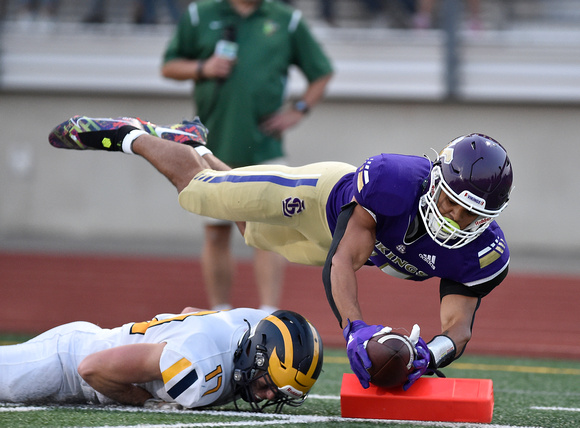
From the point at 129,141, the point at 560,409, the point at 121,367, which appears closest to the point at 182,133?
the point at 129,141

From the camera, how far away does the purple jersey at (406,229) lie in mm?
3541

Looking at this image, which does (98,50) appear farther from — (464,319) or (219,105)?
(464,319)

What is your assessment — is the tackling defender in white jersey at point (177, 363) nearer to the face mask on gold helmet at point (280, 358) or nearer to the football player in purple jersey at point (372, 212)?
the face mask on gold helmet at point (280, 358)

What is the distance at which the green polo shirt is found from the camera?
5.67 meters

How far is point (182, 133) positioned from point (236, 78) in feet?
3.52

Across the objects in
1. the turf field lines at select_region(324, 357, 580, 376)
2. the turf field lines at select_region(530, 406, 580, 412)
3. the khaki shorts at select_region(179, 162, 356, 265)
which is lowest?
the turf field lines at select_region(324, 357, 580, 376)

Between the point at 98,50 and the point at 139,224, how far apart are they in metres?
2.32

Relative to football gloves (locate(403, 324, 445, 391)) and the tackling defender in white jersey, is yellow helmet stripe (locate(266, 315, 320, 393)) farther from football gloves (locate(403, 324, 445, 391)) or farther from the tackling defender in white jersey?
football gloves (locate(403, 324, 445, 391))

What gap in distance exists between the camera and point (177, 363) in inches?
129

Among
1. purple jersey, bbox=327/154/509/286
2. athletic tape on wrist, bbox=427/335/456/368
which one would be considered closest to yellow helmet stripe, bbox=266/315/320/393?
athletic tape on wrist, bbox=427/335/456/368

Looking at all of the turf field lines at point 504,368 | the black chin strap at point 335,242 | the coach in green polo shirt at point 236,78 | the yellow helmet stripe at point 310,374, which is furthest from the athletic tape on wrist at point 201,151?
the yellow helmet stripe at point 310,374

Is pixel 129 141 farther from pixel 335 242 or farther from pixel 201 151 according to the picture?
pixel 335 242

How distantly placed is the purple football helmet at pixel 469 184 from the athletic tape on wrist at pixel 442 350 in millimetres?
388

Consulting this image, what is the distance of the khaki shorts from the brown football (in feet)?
3.14
